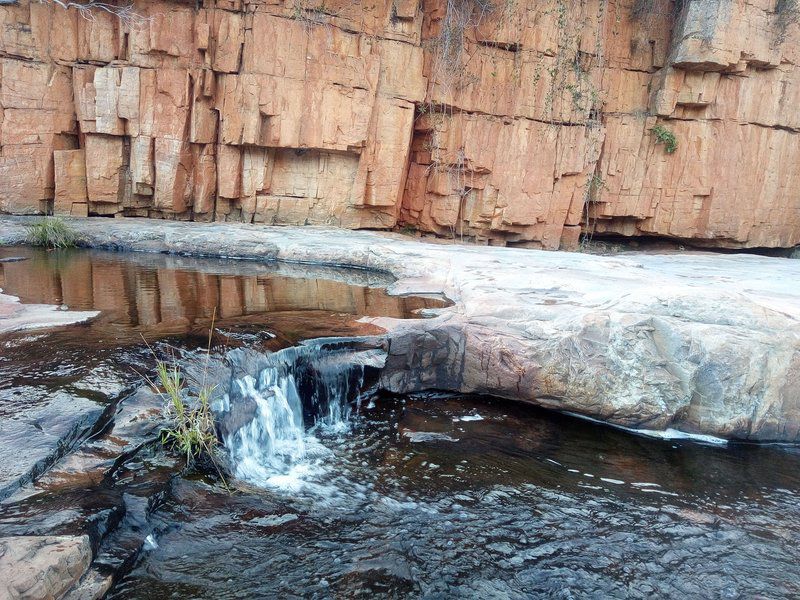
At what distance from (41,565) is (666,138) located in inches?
479

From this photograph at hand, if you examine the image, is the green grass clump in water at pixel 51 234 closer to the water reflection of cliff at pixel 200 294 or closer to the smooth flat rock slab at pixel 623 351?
the water reflection of cliff at pixel 200 294

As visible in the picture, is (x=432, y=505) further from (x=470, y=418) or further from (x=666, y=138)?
(x=666, y=138)

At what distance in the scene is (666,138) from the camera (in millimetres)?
11688

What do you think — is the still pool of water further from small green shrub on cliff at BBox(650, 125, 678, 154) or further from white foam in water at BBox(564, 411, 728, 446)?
small green shrub on cliff at BBox(650, 125, 678, 154)

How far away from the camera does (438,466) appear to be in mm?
3914

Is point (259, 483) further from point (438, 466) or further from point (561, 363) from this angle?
point (561, 363)

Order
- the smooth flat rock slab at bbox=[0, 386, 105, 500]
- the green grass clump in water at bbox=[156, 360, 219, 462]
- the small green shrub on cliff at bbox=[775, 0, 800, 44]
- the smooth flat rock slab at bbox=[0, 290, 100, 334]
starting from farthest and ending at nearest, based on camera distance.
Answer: the small green shrub on cliff at bbox=[775, 0, 800, 44] → the smooth flat rock slab at bbox=[0, 290, 100, 334] → the green grass clump in water at bbox=[156, 360, 219, 462] → the smooth flat rock slab at bbox=[0, 386, 105, 500]

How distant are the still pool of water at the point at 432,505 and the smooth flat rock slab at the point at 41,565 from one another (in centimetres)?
13

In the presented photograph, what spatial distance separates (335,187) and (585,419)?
7.65 meters

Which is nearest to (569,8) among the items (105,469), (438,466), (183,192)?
(183,192)

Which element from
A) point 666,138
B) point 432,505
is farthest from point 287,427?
point 666,138

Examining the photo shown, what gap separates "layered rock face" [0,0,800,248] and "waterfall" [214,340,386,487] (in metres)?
6.82

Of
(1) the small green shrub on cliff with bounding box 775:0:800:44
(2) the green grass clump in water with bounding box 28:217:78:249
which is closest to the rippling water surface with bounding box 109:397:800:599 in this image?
(2) the green grass clump in water with bounding box 28:217:78:249

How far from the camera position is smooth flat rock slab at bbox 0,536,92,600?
208 centimetres
